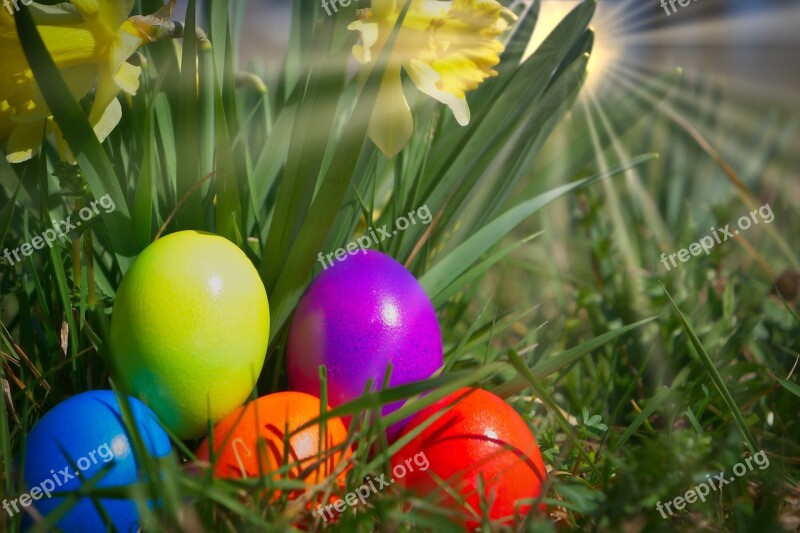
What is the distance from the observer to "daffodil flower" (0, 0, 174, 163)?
954 mm

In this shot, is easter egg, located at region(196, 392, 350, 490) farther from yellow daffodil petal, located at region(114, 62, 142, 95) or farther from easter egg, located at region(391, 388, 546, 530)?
yellow daffodil petal, located at region(114, 62, 142, 95)

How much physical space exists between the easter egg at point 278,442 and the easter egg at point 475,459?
10 centimetres

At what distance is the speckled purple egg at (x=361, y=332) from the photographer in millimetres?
1000

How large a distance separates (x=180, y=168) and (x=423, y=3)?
1.41 ft

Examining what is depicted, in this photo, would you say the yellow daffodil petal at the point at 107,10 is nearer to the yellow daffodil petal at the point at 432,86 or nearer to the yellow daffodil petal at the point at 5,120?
the yellow daffodil petal at the point at 5,120

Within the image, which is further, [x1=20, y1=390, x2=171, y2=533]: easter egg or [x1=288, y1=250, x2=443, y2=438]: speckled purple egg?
[x1=288, y1=250, x2=443, y2=438]: speckled purple egg

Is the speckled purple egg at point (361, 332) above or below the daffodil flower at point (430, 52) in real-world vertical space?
below

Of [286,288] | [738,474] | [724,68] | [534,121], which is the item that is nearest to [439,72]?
[534,121]

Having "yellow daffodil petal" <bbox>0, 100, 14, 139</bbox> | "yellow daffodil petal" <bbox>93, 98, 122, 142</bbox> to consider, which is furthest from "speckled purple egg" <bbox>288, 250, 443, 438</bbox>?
"yellow daffodil petal" <bbox>0, 100, 14, 139</bbox>

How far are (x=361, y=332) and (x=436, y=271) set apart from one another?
0.27 metres

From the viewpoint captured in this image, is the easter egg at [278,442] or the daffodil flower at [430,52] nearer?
the easter egg at [278,442]

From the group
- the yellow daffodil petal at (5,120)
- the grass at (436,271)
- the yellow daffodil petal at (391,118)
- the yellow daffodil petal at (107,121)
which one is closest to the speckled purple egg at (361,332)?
the grass at (436,271)

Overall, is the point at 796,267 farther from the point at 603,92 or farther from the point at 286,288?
the point at 286,288

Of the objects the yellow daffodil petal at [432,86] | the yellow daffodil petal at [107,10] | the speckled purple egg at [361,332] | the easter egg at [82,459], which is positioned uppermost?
the yellow daffodil petal at [107,10]
